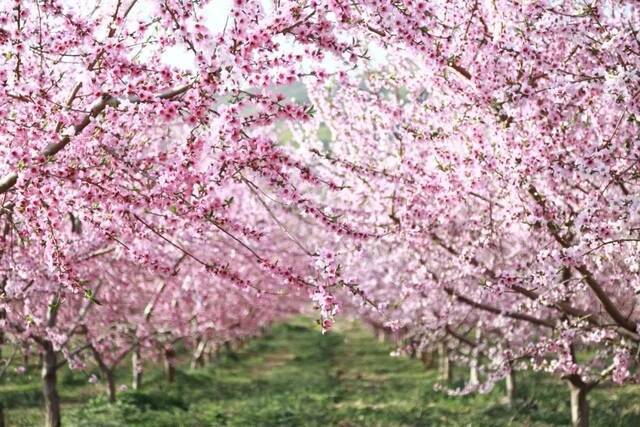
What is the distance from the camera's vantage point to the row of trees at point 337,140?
456 cm

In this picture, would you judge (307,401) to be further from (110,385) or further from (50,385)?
(50,385)

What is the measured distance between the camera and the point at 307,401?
1903cm

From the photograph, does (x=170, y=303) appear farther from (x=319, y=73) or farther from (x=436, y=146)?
(x=319, y=73)

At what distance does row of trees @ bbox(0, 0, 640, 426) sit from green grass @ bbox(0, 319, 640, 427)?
3.34 m

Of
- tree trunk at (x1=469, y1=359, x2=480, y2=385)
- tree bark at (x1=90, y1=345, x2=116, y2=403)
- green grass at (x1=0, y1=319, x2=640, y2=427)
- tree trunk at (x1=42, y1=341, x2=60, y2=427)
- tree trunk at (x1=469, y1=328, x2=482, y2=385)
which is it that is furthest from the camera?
tree bark at (x1=90, y1=345, x2=116, y2=403)

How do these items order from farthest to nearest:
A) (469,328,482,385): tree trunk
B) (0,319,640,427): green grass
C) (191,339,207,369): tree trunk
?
(191,339,207,369): tree trunk
(0,319,640,427): green grass
(469,328,482,385): tree trunk

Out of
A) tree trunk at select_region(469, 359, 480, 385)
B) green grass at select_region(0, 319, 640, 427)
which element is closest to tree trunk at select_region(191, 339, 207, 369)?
green grass at select_region(0, 319, 640, 427)

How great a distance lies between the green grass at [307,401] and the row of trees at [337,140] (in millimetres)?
3339

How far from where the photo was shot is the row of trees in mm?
4559

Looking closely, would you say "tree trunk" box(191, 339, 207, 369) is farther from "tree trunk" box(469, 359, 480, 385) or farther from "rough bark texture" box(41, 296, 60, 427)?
"rough bark texture" box(41, 296, 60, 427)

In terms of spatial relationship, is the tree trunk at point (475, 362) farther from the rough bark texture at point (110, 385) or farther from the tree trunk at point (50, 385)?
the rough bark texture at point (110, 385)

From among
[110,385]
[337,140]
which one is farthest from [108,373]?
[337,140]

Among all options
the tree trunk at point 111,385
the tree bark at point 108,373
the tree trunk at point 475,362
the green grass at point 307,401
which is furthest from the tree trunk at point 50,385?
the tree trunk at point 475,362

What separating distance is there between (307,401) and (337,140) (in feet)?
31.4
